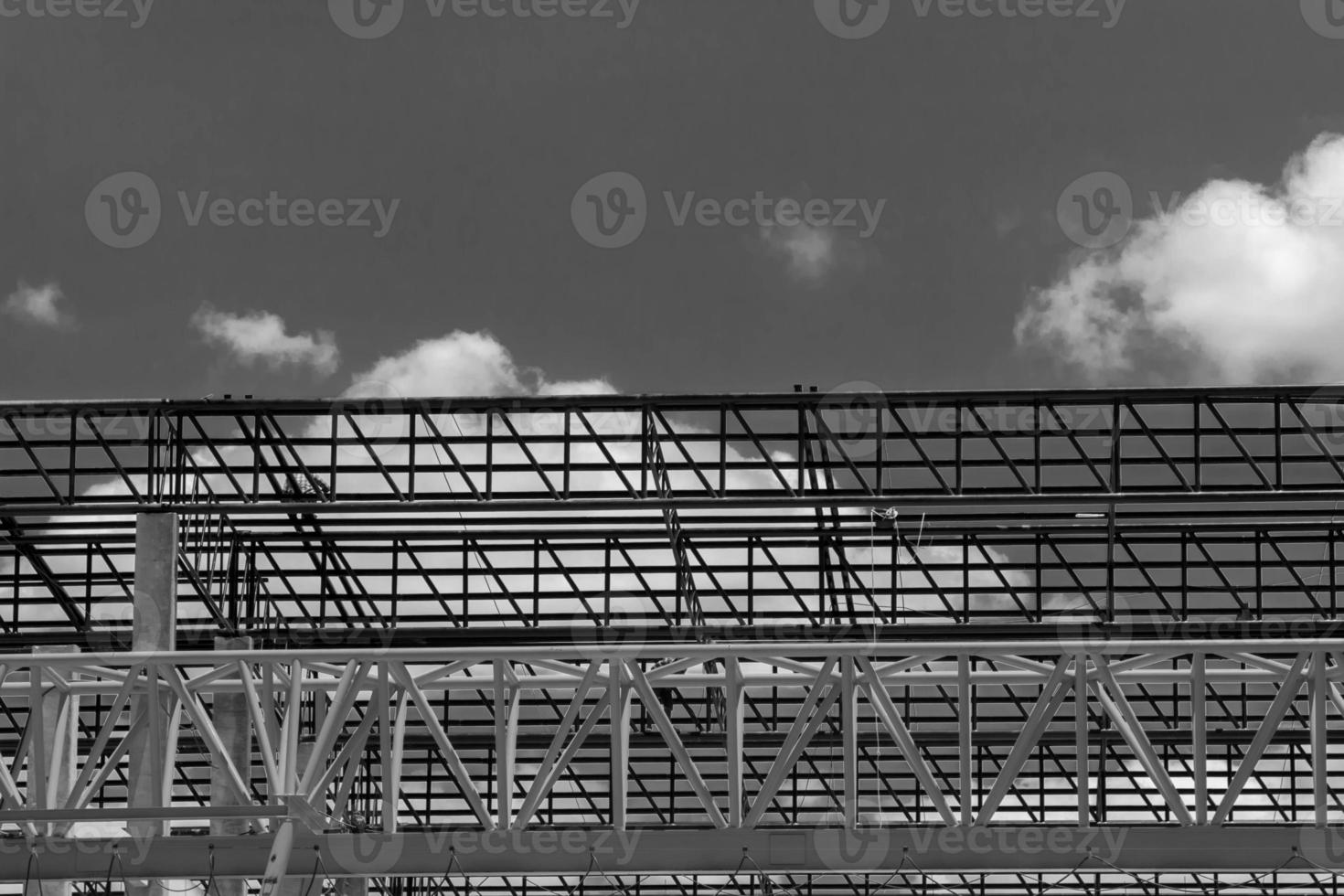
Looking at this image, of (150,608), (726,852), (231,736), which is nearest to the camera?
(726,852)

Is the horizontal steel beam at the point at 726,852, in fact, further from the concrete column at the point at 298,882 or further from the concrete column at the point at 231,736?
the concrete column at the point at 231,736

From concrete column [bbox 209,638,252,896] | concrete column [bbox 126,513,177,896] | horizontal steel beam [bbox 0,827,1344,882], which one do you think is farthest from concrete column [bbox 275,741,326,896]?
concrete column [bbox 209,638,252,896]

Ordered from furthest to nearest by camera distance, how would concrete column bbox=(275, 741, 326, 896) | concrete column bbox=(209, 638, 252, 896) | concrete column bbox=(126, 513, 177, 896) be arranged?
concrete column bbox=(209, 638, 252, 896)
concrete column bbox=(126, 513, 177, 896)
concrete column bbox=(275, 741, 326, 896)

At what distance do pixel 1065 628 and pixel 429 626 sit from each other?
36.6 ft

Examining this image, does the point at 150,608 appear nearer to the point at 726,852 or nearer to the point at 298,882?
the point at 298,882

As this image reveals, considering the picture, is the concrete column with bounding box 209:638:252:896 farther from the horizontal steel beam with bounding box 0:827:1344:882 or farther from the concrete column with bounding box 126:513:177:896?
the horizontal steel beam with bounding box 0:827:1344:882

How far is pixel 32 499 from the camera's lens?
80.2 ft

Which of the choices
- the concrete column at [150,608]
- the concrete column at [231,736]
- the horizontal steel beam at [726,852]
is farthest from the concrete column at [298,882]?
the concrete column at [231,736]

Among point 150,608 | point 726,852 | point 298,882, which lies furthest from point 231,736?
point 726,852

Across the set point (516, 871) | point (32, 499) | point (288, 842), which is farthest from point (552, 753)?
point (32, 499)

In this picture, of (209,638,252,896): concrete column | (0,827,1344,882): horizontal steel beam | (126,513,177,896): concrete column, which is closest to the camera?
(0,827,1344,882): horizontal steel beam

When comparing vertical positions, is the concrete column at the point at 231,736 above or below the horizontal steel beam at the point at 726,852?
above

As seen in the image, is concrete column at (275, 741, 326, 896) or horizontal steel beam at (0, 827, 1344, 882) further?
concrete column at (275, 741, 326, 896)

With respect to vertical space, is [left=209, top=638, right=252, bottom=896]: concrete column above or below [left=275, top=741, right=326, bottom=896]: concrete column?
above
